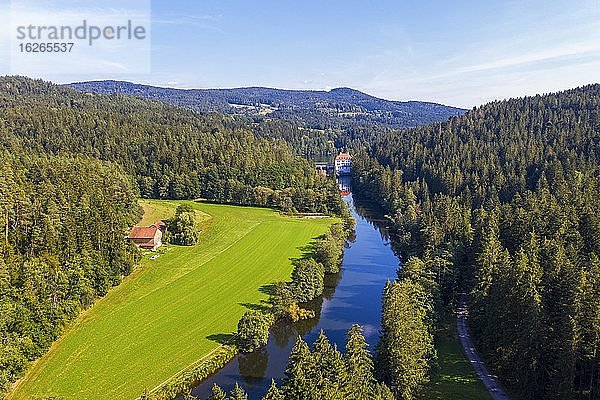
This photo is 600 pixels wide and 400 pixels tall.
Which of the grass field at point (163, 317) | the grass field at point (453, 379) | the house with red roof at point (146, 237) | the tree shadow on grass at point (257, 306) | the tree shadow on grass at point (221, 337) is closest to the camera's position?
the grass field at point (453, 379)

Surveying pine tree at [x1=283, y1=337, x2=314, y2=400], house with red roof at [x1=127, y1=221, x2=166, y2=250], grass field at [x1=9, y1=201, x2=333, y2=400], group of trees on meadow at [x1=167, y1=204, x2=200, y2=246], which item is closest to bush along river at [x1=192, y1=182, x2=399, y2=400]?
grass field at [x1=9, y1=201, x2=333, y2=400]

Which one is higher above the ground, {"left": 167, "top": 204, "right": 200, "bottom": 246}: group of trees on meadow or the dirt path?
{"left": 167, "top": 204, "right": 200, "bottom": 246}: group of trees on meadow

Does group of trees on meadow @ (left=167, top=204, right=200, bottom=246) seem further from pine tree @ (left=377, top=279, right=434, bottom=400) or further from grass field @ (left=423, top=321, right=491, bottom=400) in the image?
grass field @ (left=423, top=321, right=491, bottom=400)

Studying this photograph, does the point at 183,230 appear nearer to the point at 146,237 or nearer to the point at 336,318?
the point at 146,237

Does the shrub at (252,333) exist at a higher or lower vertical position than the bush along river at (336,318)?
higher

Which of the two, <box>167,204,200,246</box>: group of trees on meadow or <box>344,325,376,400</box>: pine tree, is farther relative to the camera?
<box>167,204,200,246</box>: group of trees on meadow

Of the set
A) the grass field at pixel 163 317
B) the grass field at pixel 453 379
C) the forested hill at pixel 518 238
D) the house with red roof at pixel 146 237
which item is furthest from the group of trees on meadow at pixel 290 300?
the house with red roof at pixel 146 237

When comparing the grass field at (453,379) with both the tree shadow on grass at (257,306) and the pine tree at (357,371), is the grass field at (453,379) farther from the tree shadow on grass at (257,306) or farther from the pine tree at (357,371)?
the tree shadow on grass at (257,306)
